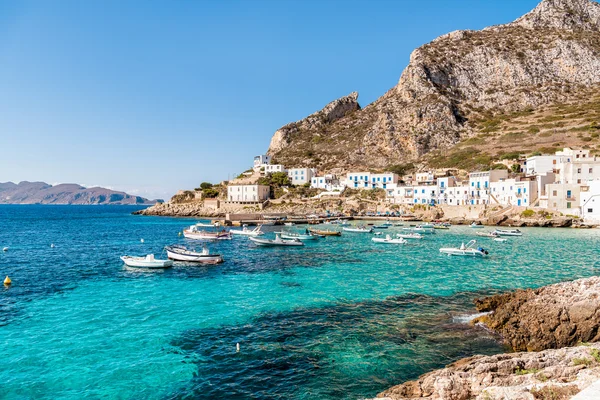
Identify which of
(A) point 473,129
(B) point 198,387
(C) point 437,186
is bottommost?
(B) point 198,387

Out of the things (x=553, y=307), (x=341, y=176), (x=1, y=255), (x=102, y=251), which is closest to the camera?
(x=553, y=307)

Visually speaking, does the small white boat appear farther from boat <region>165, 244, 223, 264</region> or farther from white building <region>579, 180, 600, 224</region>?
white building <region>579, 180, 600, 224</region>

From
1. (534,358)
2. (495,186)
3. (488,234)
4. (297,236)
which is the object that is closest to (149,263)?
(297,236)

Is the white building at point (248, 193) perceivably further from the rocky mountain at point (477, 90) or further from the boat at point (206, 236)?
the boat at point (206, 236)

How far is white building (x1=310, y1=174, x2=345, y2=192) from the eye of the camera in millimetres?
118794

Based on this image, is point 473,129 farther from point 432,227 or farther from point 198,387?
point 198,387

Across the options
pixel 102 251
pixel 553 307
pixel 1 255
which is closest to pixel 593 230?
pixel 553 307

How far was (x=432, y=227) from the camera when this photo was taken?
6962 cm

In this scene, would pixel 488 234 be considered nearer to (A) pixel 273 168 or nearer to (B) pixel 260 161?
(A) pixel 273 168

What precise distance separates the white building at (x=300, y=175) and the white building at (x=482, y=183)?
56733 mm

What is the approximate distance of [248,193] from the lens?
115500mm

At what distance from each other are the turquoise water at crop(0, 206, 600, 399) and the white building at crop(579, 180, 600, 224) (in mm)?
33404

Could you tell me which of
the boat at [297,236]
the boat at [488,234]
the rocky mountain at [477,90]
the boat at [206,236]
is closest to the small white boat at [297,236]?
the boat at [297,236]

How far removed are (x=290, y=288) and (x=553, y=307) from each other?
16.3m
